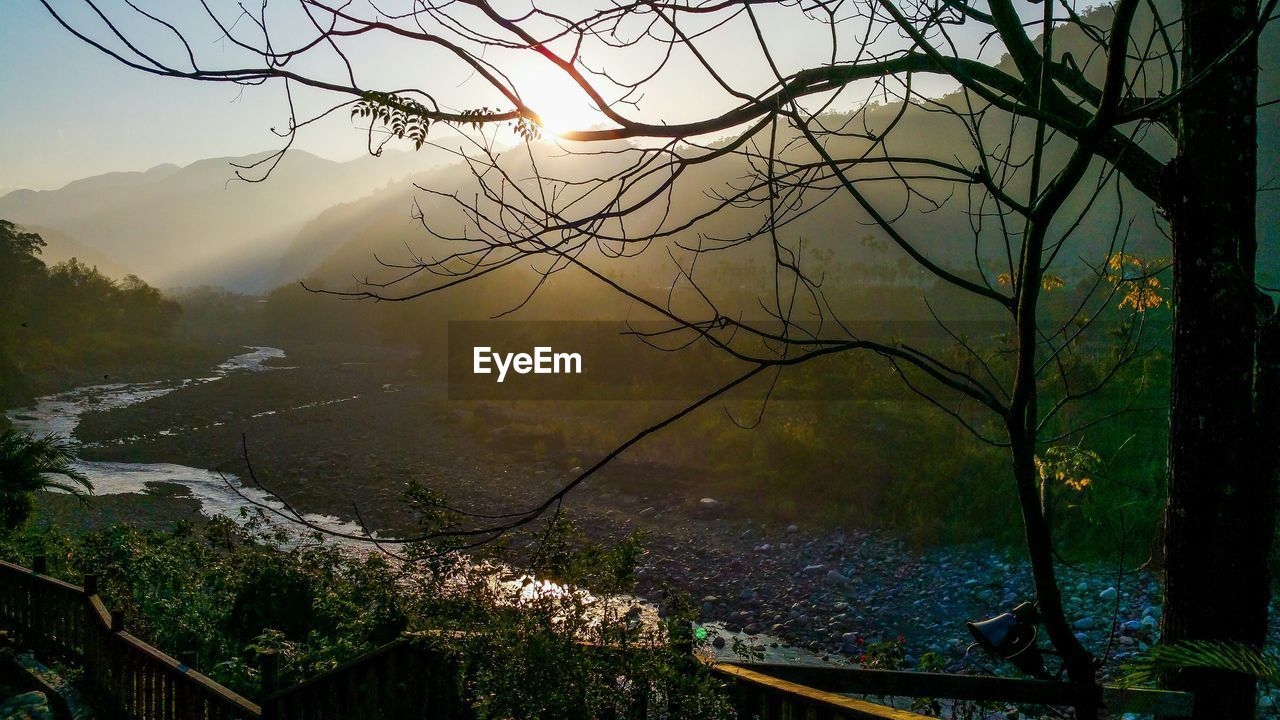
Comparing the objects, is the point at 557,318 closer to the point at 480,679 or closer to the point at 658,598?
the point at 658,598

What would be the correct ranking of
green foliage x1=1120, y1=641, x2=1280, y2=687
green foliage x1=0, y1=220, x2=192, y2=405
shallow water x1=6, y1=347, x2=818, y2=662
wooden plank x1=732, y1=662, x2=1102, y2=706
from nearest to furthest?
green foliage x1=1120, y1=641, x2=1280, y2=687 → wooden plank x1=732, y1=662, x2=1102, y2=706 → shallow water x1=6, y1=347, x2=818, y2=662 → green foliage x1=0, y1=220, x2=192, y2=405

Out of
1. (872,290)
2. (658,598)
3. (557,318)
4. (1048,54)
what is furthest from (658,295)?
(1048,54)

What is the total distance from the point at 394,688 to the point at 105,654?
3405 millimetres

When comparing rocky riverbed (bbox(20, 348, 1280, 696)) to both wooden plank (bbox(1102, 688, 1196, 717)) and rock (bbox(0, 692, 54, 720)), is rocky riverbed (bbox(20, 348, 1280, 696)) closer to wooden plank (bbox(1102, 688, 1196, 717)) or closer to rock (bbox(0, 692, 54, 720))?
wooden plank (bbox(1102, 688, 1196, 717))

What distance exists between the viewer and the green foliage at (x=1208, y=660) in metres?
2.87

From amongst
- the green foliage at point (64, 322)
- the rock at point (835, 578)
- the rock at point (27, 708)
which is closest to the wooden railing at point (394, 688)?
the rock at point (27, 708)

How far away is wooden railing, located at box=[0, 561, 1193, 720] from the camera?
308cm

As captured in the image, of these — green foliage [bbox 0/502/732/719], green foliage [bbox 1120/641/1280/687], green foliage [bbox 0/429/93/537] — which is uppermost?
green foliage [bbox 1120/641/1280/687]

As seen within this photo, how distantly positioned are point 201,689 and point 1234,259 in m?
5.71

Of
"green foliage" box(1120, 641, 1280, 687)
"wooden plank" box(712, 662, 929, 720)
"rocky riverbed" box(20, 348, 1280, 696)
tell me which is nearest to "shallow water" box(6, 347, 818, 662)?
"rocky riverbed" box(20, 348, 1280, 696)

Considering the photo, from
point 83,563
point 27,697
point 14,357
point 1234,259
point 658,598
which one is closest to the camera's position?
point 1234,259

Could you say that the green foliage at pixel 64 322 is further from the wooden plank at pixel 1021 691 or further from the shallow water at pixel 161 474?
the wooden plank at pixel 1021 691

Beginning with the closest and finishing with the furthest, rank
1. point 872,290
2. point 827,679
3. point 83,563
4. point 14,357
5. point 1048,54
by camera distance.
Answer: point 1048,54 → point 827,679 → point 83,563 → point 14,357 → point 872,290

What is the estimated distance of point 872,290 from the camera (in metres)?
45.5
